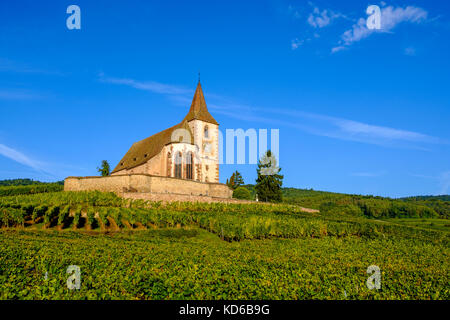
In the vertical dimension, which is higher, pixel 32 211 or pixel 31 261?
pixel 32 211

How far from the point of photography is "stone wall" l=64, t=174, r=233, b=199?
40938 millimetres

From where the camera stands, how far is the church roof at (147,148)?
53.2 metres

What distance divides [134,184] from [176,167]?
10.8 meters

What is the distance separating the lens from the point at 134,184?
41.1m

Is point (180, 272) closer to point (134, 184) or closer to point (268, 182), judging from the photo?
point (134, 184)

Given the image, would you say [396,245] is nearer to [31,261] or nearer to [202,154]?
[31,261]

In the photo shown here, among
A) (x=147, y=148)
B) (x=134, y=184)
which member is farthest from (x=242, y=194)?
(x=147, y=148)

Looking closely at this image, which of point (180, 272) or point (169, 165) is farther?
point (169, 165)

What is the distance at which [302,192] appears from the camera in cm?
17462

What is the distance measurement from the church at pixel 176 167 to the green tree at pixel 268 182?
6.98m

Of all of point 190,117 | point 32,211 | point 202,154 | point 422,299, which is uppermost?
point 190,117

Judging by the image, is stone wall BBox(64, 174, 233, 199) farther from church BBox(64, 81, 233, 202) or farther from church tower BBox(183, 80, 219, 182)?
church tower BBox(183, 80, 219, 182)
